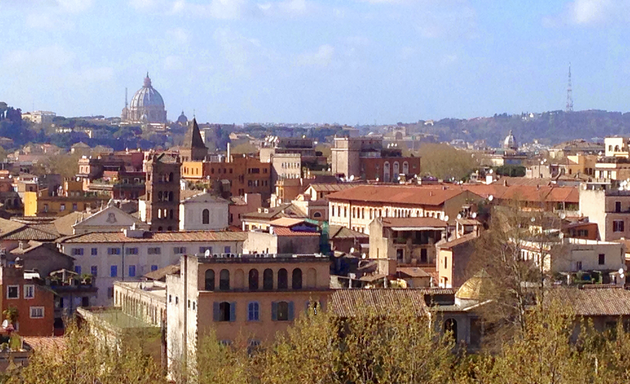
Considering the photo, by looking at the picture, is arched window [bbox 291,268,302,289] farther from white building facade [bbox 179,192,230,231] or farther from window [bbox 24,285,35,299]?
white building facade [bbox 179,192,230,231]

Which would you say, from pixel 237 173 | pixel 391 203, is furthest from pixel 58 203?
pixel 237 173

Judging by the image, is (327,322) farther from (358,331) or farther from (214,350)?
(214,350)

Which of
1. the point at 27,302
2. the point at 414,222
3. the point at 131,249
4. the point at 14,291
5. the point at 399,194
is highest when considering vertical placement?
the point at 399,194

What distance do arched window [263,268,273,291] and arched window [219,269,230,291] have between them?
2.94 feet

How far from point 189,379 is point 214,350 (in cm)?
131

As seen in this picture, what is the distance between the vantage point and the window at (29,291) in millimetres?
51156

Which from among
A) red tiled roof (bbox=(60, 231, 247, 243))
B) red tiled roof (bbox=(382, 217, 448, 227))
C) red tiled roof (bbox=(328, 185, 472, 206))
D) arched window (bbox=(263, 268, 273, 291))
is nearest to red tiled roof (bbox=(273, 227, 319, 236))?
red tiled roof (bbox=(60, 231, 247, 243))

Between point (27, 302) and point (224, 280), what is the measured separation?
9741mm

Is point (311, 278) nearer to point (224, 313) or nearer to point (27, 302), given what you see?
point (224, 313)

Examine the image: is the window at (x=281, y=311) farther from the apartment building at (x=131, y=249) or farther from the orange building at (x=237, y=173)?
the orange building at (x=237, y=173)

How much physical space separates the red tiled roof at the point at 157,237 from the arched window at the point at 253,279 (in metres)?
16.6

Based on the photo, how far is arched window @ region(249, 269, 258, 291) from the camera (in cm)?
4344

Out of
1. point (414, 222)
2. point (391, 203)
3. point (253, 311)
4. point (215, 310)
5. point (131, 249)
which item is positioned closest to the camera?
point (215, 310)

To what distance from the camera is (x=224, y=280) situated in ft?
142
